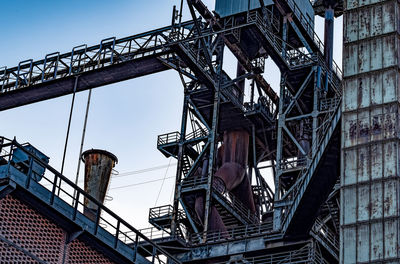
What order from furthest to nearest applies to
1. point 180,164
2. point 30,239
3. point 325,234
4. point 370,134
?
point 180,164
point 325,234
point 30,239
point 370,134

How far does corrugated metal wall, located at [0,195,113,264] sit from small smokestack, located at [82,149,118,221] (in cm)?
1330

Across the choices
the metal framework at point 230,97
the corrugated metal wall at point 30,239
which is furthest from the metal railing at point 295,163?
the corrugated metal wall at point 30,239

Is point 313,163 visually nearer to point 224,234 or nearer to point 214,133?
point 224,234

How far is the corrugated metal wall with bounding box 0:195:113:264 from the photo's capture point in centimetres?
3778

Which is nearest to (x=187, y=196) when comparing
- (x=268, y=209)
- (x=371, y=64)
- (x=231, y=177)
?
(x=231, y=177)

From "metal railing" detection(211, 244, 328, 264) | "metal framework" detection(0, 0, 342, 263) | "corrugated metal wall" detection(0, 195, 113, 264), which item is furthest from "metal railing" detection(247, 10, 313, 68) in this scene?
"corrugated metal wall" detection(0, 195, 113, 264)

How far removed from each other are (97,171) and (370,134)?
2036 cm

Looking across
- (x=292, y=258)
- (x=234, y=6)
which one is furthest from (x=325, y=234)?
(x=234, y=6)

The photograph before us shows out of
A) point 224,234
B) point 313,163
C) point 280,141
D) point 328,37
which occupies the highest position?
point 328,37

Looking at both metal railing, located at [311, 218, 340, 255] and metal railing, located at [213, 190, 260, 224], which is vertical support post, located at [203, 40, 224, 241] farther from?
metal railing, located at [311, 218, 340, 255]

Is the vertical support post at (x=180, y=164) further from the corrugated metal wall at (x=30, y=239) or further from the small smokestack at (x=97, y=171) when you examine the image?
the corrugated metal wall at (x=30, y=239)

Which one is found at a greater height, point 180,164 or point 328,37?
point 328,37

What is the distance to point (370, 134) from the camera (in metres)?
38.4

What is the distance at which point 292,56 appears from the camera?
202 ft
